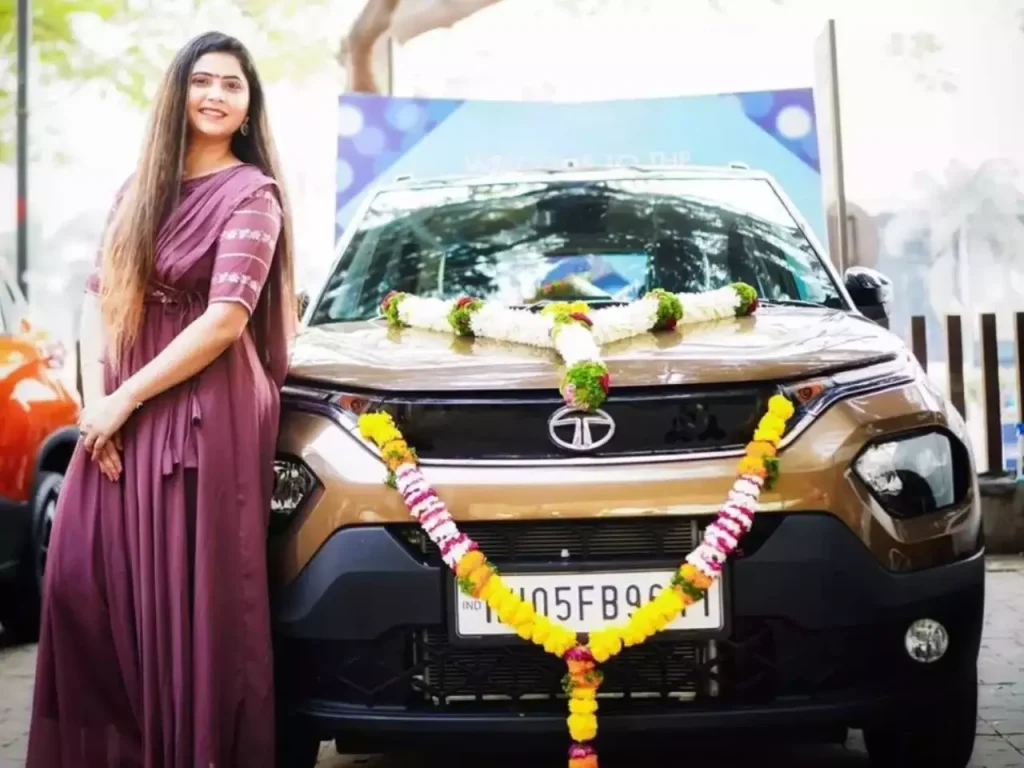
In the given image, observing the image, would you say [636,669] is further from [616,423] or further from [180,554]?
[180,554]

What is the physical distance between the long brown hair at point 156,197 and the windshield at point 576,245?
2.07ft

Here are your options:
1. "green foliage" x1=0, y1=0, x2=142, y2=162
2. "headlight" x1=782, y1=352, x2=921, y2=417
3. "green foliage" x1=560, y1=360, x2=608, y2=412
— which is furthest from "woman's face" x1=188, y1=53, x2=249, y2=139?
"green foliage" x1=0, y1=0, x2=142, y2=162

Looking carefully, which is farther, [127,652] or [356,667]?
[127,652]

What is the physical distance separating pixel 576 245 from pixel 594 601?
1.49m

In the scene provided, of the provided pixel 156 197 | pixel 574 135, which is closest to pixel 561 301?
pixel 156 197

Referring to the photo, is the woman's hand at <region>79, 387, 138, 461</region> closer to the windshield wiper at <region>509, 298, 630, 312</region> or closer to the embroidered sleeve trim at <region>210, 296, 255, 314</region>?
the embroidered sleeve trim at <region>210, 296, 255, 314</region>

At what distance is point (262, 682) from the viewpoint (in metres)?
2.45

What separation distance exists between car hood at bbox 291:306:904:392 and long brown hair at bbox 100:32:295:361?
0.86 feet

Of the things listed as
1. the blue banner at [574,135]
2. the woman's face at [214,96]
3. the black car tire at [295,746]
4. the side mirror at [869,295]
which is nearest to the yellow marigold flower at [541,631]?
the black car tire at [295,746]

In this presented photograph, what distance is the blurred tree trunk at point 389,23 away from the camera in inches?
360

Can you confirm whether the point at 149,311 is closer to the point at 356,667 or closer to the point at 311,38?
the point at 356,667

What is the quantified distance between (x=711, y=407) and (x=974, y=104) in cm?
722

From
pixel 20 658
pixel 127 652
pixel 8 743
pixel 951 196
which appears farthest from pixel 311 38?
pixel 127 652

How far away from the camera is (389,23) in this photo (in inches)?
362
